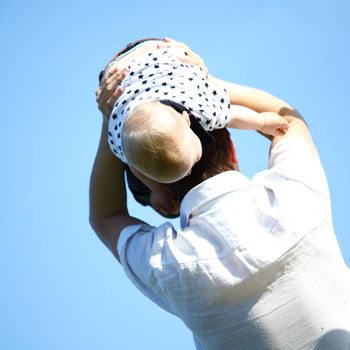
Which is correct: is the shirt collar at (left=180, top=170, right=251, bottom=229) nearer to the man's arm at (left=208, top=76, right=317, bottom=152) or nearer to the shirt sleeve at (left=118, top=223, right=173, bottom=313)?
the shirt sleeve at (left=118, top=223, right=173, bottom=313)

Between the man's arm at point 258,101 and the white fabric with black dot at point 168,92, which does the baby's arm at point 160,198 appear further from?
the man's arm at point 258,101

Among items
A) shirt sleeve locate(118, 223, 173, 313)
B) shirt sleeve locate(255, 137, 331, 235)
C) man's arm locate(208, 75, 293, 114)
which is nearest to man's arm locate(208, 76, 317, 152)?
man's arm locate(208, 75, 293, 114)

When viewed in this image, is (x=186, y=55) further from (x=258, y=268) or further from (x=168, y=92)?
(x=258, y=268)

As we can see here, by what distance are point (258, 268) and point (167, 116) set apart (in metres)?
0.17

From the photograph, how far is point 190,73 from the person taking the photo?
1.98 ft

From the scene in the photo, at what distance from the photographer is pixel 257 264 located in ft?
1.60

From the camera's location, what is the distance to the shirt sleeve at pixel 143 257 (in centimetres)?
52

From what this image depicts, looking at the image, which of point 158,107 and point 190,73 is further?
point 190,73

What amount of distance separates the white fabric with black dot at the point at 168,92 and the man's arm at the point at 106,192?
7 centimetres

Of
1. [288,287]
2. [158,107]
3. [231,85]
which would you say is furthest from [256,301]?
[231,85]

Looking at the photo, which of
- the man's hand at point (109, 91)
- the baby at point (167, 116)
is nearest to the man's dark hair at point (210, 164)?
the baby at point (167, 116)

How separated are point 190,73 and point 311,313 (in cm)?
31

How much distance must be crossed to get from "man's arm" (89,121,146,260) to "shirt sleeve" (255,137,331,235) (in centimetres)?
20

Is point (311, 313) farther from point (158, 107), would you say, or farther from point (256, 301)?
point (158, 107)
